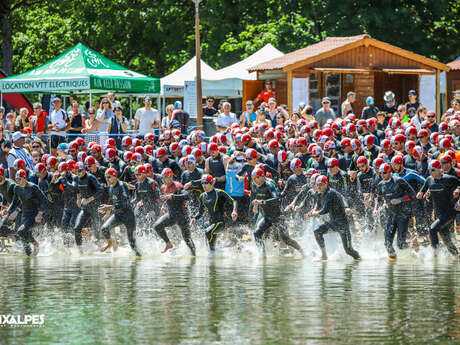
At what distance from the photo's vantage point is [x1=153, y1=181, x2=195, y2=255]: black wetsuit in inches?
710

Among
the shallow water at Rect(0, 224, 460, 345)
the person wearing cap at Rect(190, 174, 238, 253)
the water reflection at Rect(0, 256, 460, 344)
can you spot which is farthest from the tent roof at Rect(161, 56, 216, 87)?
the water reflection at Rect(0, 256, 460, 344)

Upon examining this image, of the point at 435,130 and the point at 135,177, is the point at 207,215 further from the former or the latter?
the point at 435,130

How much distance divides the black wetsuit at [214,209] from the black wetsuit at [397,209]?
282cm

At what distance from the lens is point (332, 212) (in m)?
17.1

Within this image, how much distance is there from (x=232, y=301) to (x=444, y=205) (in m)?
5.27

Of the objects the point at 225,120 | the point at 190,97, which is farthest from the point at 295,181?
the point at 190,97

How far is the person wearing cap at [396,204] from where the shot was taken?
17047 millimetres

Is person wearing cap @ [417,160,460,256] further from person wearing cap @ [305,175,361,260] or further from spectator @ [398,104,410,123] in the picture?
spectator @ [398,104,410,123]

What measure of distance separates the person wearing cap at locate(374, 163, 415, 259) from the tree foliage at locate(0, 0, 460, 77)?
2347 centimetres

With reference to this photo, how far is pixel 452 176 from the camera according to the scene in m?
16.8

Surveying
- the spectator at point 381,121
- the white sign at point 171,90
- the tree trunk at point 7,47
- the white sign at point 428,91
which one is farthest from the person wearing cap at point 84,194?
the tree trunk at point 7,47

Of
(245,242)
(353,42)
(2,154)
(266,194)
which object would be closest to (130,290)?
(266,194)

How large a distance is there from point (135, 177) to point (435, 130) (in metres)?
6.47

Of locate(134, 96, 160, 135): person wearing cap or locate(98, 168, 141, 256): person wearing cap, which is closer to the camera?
locate(98, 168, 141, 256): person wearing cap
